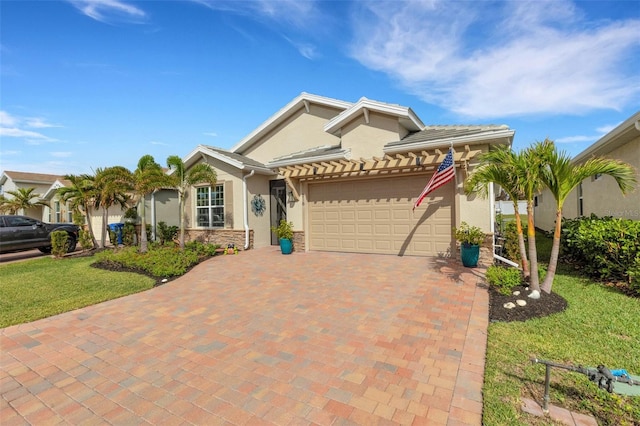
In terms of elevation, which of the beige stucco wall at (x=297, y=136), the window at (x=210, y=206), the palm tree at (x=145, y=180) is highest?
the beige stucco wall at (x=297, y=136)

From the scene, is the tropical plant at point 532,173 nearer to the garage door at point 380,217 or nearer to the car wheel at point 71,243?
the garage door at point 380,217

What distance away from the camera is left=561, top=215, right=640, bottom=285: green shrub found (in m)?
6.02

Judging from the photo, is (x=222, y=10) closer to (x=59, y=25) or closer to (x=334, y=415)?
(x=59, y=25)

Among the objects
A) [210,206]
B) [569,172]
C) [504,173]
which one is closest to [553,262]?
[569,172]

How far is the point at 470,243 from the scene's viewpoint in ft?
25.7

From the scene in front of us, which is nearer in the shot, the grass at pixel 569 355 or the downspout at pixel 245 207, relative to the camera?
the grass at pixel 569 355

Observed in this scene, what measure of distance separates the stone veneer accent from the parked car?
499 cm

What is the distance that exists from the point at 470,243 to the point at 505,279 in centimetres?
213

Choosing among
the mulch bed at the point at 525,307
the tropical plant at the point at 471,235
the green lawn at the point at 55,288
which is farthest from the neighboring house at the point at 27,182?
the mulch bed at the point at 525,307

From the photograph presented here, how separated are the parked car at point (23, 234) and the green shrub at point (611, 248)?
59.4 feet

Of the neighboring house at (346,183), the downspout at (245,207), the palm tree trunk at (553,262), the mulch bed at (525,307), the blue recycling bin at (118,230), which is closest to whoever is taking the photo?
the mulch bed at (525,307)

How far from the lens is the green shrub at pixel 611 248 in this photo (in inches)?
237

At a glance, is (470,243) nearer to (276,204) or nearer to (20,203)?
(276,204)

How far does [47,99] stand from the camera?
1038 cm
